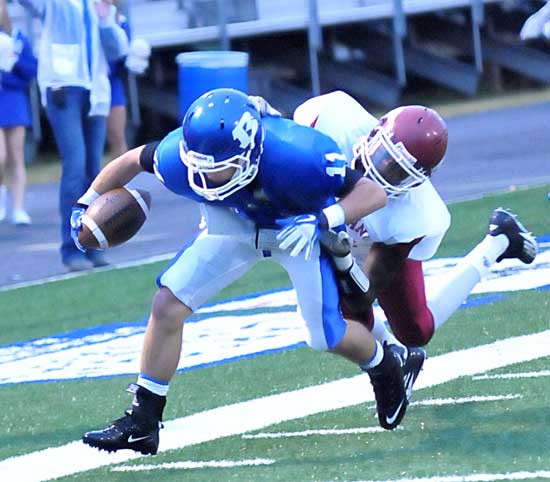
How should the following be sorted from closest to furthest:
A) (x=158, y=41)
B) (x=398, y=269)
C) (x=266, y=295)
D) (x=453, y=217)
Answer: (x=398, y=269) < (x=266, y=295) < (x=453, y=217) < (x=158, y=41)

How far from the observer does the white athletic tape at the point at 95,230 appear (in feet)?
18.7

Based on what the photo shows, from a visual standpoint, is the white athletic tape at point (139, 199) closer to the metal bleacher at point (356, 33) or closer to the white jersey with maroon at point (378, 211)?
the white jersey with maroon at point (378, 211)

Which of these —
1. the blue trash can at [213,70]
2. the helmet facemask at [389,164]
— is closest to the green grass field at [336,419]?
the helmet facemask at [389,164]

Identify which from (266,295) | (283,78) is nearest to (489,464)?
(266,295)

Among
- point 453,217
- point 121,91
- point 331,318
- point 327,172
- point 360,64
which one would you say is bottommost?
point 360,64

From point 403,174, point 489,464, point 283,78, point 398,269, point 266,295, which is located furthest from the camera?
point 283,78

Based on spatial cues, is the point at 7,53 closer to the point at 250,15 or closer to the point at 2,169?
the point at 2,169

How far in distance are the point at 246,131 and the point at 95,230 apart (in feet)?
3.13

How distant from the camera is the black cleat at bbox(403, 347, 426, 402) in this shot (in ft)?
18.8

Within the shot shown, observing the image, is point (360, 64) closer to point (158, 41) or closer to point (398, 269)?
point (158, 41)

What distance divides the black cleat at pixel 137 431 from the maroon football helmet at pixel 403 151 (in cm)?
110

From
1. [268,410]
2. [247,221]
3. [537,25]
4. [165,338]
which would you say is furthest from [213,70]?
[165,338]

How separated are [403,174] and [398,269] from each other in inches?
20.2

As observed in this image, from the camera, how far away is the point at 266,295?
884 cm
